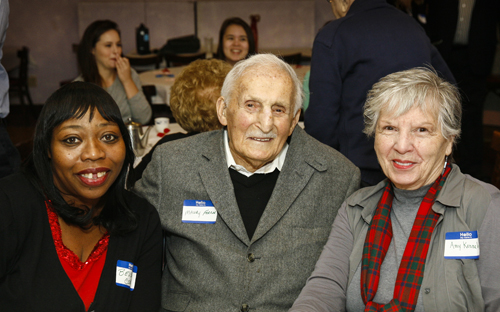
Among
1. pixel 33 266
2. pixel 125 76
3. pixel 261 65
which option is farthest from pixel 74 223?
pixel 125 76

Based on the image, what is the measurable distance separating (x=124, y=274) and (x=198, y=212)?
368 mm

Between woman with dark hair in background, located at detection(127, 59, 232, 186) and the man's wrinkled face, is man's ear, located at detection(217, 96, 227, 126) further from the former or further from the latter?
woman with dark hair in background, located at detection(127, 59, 232, 186)

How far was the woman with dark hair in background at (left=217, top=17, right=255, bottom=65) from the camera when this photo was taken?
478cm

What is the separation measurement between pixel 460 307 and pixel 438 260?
16cm

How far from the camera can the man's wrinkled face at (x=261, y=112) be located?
1937 mm

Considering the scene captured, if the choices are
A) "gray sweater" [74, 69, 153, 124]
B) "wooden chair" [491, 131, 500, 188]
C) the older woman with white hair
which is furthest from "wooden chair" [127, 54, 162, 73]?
the older woman with white hair

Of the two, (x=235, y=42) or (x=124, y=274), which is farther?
(x=235, y=42)

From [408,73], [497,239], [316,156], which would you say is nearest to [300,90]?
[316,156]

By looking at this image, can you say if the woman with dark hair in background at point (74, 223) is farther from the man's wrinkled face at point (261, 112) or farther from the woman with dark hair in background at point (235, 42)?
the woman with dark hair in background at point (235, 42)

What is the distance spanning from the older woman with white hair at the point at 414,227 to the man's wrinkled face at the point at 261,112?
0.34 meters

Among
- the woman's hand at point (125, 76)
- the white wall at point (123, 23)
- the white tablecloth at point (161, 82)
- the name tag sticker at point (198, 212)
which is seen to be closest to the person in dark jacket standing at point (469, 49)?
the white tablecloth at point (161, 82)

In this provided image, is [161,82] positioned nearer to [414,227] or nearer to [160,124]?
[160,124]

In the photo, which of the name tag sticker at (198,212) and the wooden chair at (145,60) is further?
the wooden chair at (145,60)

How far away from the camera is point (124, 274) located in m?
1.79
